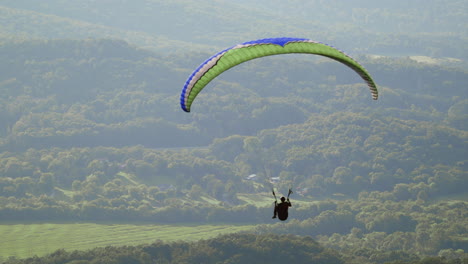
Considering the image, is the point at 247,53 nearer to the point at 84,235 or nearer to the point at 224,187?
the point at 84,235

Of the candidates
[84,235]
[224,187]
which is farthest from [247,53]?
[224,187]

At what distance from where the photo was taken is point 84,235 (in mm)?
100750

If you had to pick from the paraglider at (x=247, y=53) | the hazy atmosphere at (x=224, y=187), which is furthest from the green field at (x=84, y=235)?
the paraglider at (x=247, y=53)

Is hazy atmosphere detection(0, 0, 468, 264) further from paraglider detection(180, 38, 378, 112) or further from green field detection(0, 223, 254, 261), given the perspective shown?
paraglider detection(180, 38, 378, 112)

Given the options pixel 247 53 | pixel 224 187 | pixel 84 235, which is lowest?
pixel 84 235

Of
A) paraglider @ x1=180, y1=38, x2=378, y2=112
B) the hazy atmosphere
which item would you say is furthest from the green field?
paraglider @ x1=180, y1=38, x2=378, y2=112

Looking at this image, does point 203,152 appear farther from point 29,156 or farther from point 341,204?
point 341,204

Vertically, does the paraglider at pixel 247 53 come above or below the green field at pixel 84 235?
above

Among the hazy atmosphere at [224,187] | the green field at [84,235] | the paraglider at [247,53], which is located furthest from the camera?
the green field at [84,235]

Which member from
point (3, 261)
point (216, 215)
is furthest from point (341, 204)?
point (3, 261)

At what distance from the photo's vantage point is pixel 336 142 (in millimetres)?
164000

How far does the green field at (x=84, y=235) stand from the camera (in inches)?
3674

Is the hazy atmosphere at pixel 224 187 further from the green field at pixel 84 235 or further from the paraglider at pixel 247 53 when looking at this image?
the paraglider at pixel 247 53

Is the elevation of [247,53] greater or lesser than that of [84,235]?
greater
